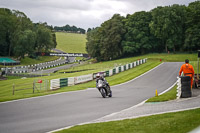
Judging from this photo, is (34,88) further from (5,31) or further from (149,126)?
(5,31)

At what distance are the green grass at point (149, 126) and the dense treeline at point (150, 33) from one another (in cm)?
7318

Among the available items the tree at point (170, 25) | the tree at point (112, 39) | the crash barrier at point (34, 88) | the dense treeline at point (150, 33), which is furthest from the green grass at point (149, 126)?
the tree at point (112, 39)

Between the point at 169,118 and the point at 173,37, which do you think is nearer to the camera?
the point at 169,118

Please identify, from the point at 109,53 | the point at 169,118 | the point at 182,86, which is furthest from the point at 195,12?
the point at 169,118

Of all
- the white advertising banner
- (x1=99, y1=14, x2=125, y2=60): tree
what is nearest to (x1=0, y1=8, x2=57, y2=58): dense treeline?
(x1=99, y1=14, x2=125, y2=60): tree

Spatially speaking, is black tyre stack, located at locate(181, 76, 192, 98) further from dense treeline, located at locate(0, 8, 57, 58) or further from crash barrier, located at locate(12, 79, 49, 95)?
dense treeline, located at locate(0, 8, 57, 58)

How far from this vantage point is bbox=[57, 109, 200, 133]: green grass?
7371 millimetres

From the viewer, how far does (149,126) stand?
791 centimetres

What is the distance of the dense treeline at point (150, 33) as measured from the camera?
81000mm

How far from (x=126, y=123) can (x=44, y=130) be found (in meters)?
2.80

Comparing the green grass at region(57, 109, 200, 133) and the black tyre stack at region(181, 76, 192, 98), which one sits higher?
the black tyre stack at region(181, 76, 192, 98)

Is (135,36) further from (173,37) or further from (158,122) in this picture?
(158,122)

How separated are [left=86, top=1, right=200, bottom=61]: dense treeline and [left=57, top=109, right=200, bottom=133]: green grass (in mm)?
73179

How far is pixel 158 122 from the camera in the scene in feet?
27.4
